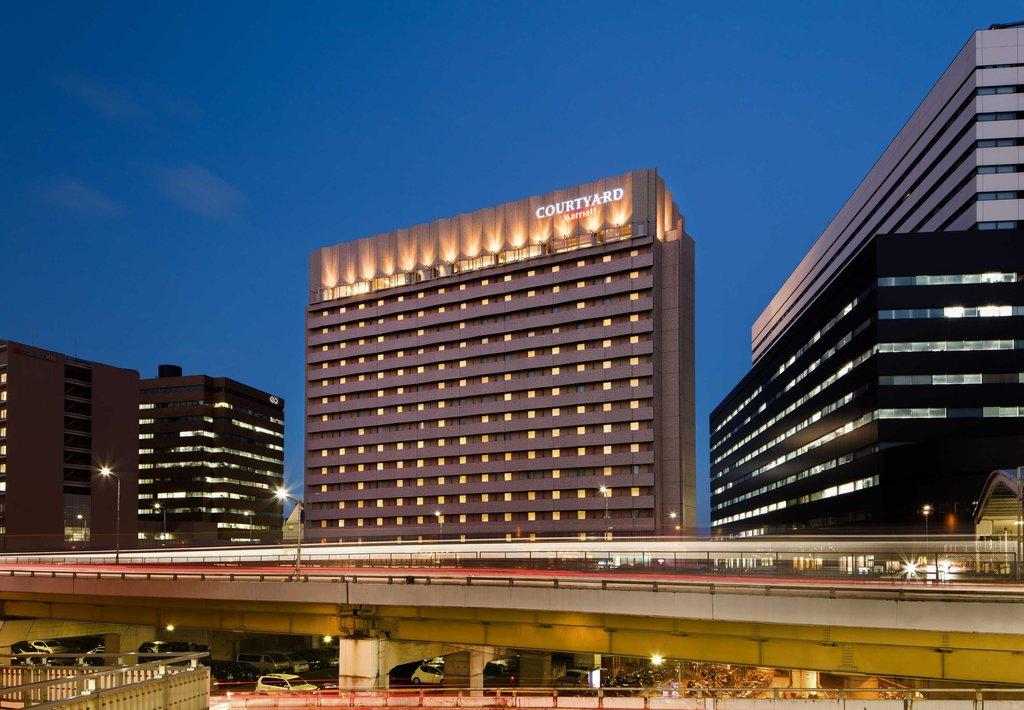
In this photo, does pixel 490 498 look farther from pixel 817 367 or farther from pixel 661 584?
pixel 661 584

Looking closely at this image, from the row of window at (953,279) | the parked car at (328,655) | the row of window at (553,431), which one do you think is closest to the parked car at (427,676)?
the parked car at (328,655)

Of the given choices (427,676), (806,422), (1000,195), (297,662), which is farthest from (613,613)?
(1000,195)

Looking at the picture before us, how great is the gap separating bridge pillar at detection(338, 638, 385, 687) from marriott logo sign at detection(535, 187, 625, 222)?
338 ft

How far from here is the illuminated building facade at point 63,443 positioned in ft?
508

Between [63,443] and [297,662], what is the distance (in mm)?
108548

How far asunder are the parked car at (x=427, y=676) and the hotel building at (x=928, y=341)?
4642cm

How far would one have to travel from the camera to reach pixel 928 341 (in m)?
95.4

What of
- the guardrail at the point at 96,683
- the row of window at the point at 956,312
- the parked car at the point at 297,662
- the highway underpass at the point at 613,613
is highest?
the row of window at the point at 956,312

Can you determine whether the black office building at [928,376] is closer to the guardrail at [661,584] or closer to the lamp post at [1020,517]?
the lamp post at [1020,517]

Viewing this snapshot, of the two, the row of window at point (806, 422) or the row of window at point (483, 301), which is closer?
the row of window at point (806, 422)

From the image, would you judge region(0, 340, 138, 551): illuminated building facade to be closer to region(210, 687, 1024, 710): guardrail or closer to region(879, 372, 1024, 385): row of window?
region(879, 372, 1024, 385): row of window

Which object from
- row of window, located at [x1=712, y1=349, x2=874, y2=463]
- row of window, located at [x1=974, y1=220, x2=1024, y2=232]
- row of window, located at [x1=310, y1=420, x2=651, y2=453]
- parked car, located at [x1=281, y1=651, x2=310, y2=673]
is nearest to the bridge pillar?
parked car, located at [x1=281, y1=651, x2=310, y2=673]

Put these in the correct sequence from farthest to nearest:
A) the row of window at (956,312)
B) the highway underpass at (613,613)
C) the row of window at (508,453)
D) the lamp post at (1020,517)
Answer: the row of window at (508,453) → the row of window at (956,312) → the lamp post at (1020,517) → the highway underpass at (613,613)

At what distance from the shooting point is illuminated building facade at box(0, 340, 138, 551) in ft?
508
